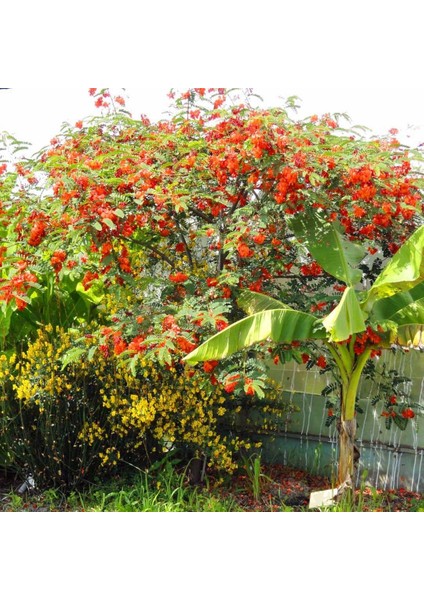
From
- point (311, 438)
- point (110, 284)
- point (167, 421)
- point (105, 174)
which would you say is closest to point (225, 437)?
point (167, 421)

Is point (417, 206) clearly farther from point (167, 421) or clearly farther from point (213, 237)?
point (167, 421)

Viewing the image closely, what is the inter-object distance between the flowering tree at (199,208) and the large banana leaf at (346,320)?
0.56 metres

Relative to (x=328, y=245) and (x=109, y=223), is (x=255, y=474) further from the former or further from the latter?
(x=109, y=223)

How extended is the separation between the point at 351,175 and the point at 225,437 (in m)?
2.16

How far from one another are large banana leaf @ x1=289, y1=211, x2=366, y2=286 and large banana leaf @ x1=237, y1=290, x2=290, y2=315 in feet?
1.34

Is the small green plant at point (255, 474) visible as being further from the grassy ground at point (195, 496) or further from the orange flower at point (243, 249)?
the orange flower at point (243, 249)

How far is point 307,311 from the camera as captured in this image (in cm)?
552

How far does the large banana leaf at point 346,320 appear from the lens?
4.77m

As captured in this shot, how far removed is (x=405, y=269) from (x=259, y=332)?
95 centimetres

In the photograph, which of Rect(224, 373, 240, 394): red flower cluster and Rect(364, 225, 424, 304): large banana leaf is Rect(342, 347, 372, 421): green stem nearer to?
Rect(364, 225, 424, 304): large banana leaf

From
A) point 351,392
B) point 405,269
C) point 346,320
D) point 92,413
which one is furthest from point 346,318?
point 92,413

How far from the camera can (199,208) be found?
5.79 metres

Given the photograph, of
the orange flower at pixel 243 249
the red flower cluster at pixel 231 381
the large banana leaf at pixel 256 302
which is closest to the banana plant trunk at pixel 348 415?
the large banana leaf at pixel 256 302

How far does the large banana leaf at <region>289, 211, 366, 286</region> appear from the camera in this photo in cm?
538
